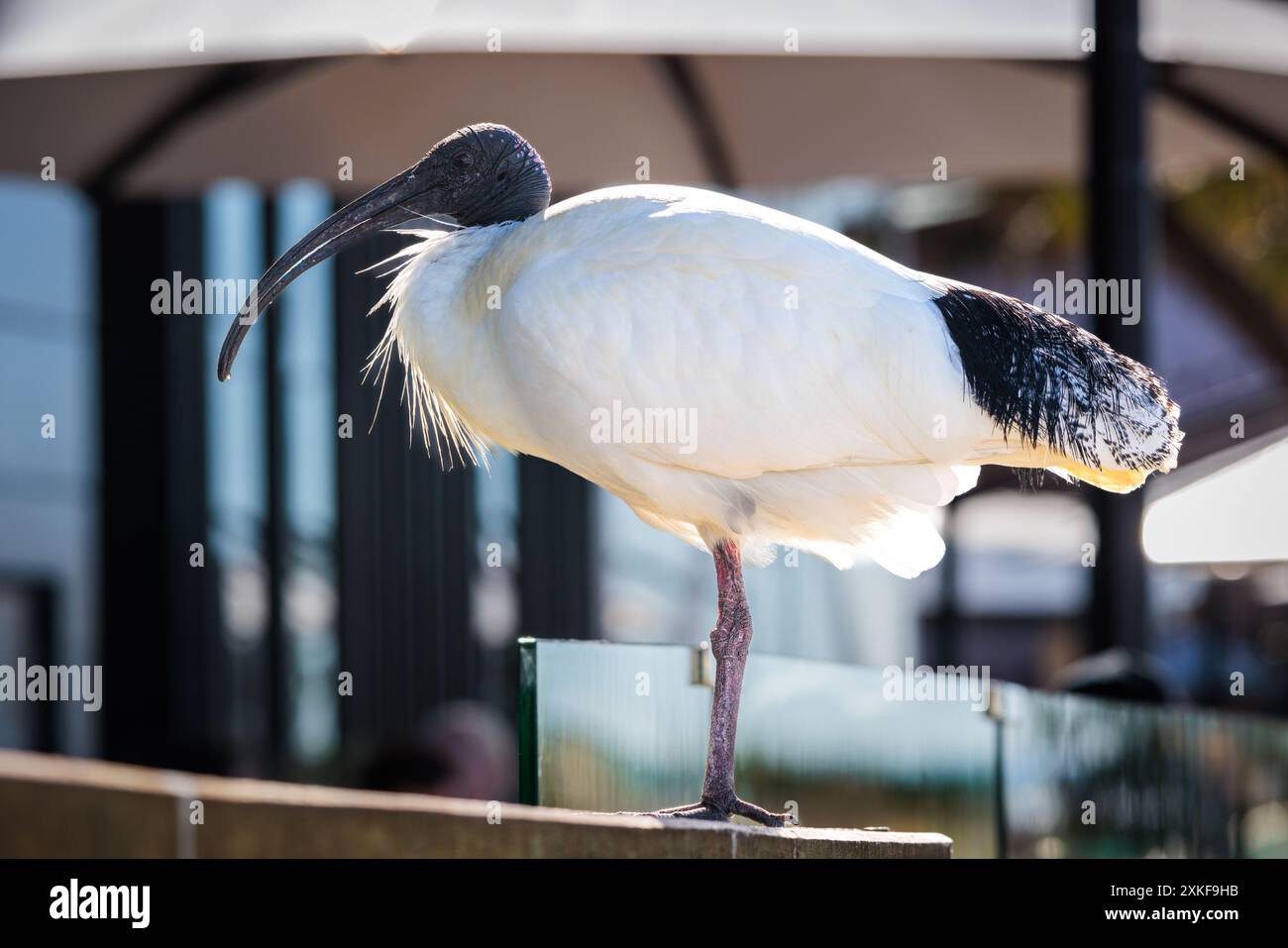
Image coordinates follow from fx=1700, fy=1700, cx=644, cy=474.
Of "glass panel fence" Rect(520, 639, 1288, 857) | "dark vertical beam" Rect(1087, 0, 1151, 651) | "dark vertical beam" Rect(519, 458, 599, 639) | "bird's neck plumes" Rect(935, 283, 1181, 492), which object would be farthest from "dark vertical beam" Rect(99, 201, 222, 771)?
"bird's neck plumes" Rect(935, 283, 1181, 492)

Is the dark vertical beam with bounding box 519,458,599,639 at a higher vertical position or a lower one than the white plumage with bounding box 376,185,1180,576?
lower

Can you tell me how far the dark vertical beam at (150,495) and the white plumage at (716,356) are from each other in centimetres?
502

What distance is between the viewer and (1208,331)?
51.4 feet

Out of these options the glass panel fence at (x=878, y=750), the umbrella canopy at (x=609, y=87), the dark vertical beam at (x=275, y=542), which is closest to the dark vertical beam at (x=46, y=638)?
the dark vertical beam at (x=275, y=542)

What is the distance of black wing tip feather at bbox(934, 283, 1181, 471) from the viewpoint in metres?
3.54

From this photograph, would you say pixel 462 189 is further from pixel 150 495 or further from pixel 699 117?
pixel 150 495

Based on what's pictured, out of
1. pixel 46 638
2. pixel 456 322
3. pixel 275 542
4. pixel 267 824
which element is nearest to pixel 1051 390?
pixel 456 322

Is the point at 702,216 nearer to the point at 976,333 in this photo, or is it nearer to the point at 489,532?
the point at 976,333

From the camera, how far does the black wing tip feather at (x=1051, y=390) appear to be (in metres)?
3.54

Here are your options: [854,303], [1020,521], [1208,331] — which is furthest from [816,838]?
[1020,521]

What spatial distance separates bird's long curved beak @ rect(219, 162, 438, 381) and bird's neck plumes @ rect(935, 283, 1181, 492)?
1.19 meters

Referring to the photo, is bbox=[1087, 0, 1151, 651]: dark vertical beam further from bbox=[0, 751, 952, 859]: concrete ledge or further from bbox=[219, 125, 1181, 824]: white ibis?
bbox=[0, 751, 952, 859]: concrete ledge

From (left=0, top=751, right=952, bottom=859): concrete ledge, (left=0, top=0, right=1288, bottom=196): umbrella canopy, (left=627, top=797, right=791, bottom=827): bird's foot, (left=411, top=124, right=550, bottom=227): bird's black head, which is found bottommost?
(left=627, top=797, right=791, bottom=827): bird's foot

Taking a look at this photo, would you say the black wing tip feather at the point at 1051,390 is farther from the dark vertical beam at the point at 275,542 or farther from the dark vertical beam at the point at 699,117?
the dark vertical beam at the point at 275,542
